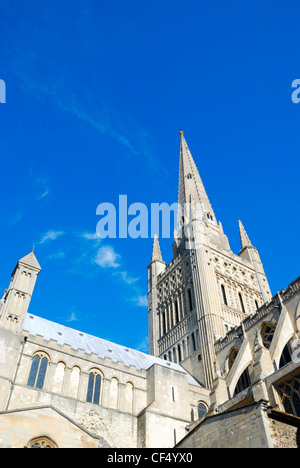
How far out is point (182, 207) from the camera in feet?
180

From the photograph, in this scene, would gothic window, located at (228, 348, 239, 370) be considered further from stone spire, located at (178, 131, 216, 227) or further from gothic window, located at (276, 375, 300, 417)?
stone spire, located at (178, 131, 216, 227)

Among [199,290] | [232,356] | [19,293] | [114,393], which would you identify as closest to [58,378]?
[114,393]

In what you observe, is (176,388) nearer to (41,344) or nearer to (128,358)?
(128,358)

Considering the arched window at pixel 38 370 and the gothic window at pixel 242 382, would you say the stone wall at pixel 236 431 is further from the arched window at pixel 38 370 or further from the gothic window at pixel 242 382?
the gothic window at pixel 242 382

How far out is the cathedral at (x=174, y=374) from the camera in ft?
49.0

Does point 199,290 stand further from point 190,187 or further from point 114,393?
point 190,187

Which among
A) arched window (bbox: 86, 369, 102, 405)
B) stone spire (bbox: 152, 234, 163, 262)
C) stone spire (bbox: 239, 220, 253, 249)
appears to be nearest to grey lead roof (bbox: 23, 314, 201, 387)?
arched window (bbox: 86, 369, 102, 405)

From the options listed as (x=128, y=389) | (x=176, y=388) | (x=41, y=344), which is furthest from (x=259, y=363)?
(x=41, y=344)

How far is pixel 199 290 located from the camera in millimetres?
39281

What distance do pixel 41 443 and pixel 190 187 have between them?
4518 cm

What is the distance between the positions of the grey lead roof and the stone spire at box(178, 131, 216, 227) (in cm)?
2252

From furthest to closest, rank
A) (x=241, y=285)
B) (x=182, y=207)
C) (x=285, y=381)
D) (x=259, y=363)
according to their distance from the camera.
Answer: (x=182, y=207) → (x=241, y=285) → (x=259, y=363) → (x=285, y=381)

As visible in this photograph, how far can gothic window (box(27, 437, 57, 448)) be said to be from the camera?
14713 mm
